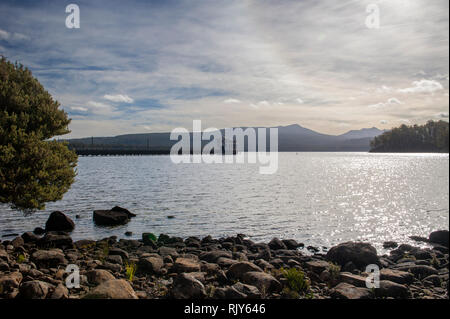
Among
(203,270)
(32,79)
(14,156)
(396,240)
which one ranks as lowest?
Answer: (396,240)

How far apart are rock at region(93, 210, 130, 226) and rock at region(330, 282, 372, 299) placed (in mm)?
23163

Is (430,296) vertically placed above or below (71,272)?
below

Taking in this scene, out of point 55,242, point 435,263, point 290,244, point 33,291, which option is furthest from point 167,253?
point 435,263

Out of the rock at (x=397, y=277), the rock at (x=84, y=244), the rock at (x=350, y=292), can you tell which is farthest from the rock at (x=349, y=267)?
the rock at (x=84, y=244)

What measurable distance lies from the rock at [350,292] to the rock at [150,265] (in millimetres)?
7098

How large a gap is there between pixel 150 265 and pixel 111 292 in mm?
4273

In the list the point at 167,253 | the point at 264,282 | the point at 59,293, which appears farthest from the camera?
the point at 167,253

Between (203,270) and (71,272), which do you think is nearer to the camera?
(71,272)

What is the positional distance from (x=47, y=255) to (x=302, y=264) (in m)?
12.3

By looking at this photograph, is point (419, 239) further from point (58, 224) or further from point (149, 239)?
point (58, 224)

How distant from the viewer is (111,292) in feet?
30.9
